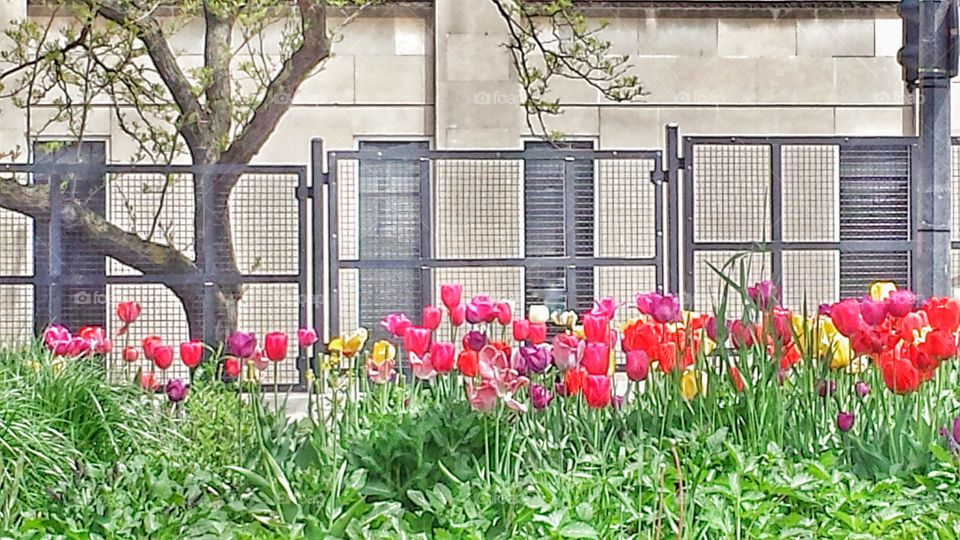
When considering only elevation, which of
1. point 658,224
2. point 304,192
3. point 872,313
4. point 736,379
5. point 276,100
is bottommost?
point 736,379

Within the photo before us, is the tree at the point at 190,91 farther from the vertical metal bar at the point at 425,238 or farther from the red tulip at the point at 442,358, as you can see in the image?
the red tulip at the point at 442,358

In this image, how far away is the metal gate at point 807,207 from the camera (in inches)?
187

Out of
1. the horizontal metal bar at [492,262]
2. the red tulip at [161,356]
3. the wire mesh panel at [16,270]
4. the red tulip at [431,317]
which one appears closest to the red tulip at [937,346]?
the red tulip at [431,317]

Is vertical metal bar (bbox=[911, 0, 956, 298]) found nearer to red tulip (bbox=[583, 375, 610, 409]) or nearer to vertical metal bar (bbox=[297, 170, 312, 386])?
red tulip (bbox=[583, 375, 610, 409])

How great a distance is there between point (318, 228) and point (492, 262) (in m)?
0.74

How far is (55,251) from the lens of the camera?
4543 millimetres

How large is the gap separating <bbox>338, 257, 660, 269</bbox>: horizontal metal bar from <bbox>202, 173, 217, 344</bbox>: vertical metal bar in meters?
0.52

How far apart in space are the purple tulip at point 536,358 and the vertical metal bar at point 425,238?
2.90m

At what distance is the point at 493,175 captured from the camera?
16.4ft

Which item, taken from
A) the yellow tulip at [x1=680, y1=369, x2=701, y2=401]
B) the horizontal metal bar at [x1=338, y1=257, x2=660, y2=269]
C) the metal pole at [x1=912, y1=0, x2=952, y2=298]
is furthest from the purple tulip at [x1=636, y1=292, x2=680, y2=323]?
the horizontal metal bar at [x1=338, y1=257, x2=660, y2=269]

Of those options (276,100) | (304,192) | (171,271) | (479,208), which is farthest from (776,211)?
(171,271)

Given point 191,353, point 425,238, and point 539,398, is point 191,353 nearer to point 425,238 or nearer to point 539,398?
point 539,398

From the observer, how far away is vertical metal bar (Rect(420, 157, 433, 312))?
4.61m

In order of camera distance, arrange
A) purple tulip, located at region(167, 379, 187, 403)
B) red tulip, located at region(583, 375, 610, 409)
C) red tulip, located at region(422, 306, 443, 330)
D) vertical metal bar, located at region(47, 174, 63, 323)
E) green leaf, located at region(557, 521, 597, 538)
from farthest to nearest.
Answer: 1. vertical metal bar, located at region(47, 174, 63, 323)
2. purple tulip, located at region(167, 379, 187, 403)
3. red tulip, located at region(422, 306, 443, 330)
4. red tulip, located at region(583, 375, 610, 409)
5. green leaf, located at region(557, 521, 597, 538)
